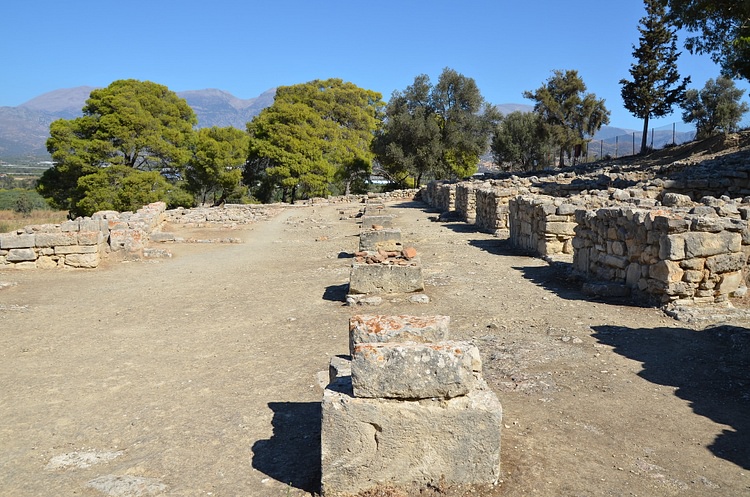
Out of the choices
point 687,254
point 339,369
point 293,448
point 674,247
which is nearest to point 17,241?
point 293,448

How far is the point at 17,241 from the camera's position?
44.8 ft

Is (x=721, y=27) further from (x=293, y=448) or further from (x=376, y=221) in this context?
(x=293, y=448)

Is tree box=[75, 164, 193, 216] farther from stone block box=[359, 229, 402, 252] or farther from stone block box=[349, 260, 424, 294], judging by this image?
stone block box=[349, 260, 424, 294]

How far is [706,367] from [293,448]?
14.4 ft

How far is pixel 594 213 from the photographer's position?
1045cm

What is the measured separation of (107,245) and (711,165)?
2025 centimetres

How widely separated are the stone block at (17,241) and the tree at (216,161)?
78.4 feet

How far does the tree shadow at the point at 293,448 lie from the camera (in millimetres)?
4219

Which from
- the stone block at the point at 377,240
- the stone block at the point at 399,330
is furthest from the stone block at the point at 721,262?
the stone block at the point at 377,240

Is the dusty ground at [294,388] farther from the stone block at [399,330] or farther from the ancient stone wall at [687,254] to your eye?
the stone block at [399,330]

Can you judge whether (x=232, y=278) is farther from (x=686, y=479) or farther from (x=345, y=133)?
(x=345, y=133)

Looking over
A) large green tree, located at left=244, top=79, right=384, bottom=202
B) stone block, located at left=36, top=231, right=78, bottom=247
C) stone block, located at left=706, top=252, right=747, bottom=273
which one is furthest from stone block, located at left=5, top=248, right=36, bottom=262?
large green tree, located at left=244, top=79, right=384, bottom=202

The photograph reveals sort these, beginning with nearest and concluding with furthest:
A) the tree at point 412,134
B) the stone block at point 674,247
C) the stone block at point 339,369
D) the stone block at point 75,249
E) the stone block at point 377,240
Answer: the stone block at point 339,369 → the stone block at point 674,247 → the stone block at point 377,240 → the stone block at point 75,249 → the tree at point 412,134

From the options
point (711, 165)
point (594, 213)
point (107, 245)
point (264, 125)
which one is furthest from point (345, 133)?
point (594, 213)
